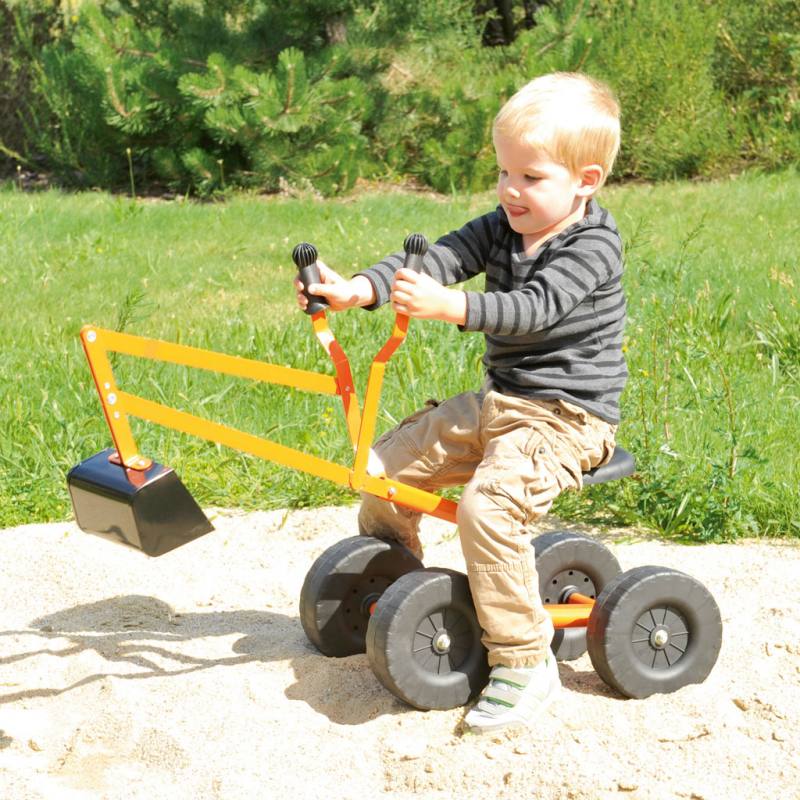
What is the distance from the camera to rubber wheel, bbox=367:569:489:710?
262 centimetres

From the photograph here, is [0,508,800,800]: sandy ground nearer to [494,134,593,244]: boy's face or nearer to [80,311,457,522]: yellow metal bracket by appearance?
[80,311,457,522]: yellow metal bracket

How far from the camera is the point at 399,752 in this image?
8.27 feet

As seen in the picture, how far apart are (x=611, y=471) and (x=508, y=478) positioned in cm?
27

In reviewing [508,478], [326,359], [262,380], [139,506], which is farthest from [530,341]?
[326,359]

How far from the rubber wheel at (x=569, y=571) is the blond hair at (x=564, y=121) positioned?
0.91 meters

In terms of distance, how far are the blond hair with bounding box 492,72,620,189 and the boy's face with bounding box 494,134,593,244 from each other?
0.02m

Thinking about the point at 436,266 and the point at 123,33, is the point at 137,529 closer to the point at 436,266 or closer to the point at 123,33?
the point at 436,266

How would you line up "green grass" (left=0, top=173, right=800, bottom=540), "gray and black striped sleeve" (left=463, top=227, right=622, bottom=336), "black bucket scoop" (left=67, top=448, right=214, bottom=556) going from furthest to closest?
"green grass" (left=0, top=173, right=800, bottom=540)
"black bucket scoop" (left=67, top=448, right=214, bottom=556)
"gray and black striped sleeve" (left=463, top=227, right=622, bottom=336)

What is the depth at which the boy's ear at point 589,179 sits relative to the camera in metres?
2.57

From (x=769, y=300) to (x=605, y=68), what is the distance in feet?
13.2

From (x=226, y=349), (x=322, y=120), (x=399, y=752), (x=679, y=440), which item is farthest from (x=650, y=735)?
(x=322, y=120)

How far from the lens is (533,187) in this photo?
8.36ft

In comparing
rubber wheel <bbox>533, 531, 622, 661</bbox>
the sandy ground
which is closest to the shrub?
the sandy ground

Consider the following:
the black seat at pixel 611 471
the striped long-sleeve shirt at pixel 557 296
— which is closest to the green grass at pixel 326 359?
the black seat at pixel 611 471
